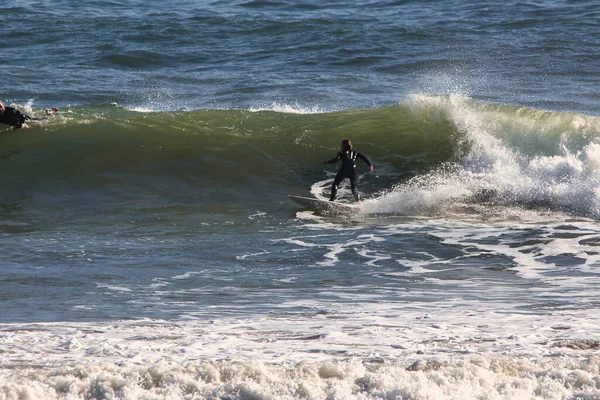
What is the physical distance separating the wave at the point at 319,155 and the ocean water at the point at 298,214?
6 centimetres

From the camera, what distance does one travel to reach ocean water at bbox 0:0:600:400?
625 cm

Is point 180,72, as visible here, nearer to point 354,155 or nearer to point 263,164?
point 263,164

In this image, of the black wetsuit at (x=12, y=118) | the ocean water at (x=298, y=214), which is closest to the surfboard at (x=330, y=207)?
the ocean water at (x=298, y=214)

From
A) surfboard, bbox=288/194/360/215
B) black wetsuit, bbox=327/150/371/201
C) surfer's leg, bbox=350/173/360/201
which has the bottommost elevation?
surfboard, bbox=288/194/360/215

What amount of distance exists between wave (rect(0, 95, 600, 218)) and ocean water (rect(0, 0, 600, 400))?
6 centimetres

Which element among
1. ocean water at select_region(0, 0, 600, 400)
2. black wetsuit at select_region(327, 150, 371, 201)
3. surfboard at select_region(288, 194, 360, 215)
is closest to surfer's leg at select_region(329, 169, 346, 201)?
black wetsuit at select_region(327, 150, 371, 201)

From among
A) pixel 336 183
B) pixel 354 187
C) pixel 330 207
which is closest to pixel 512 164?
pixel 354 187

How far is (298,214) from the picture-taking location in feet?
44.6

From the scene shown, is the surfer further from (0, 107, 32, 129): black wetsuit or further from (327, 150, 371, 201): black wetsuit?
(327, 150, 371, 201): black wetsuit

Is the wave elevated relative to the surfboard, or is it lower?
elevated

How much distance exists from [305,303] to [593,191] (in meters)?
7.56

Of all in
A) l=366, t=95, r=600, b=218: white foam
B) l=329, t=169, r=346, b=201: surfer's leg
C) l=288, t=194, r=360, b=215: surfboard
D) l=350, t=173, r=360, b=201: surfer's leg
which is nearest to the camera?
l=288, t=194, r=360, b=215: surfboard

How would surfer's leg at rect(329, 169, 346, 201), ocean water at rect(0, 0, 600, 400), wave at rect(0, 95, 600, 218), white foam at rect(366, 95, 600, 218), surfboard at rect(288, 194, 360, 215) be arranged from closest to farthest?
ocean water at rect(0, 0, 600, 400), surfboard at rect(288, 194, 360, 215), white foam at rect(366, 95, 600, 218), surfer's leg at rect(329, 169, 346, 201), wave at rect(0, 95, 600, 218)

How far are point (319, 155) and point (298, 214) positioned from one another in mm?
3936
